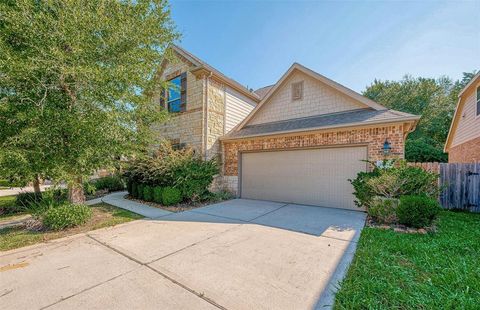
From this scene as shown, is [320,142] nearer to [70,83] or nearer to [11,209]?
[70,83]

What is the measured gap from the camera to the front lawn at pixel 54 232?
178 inches

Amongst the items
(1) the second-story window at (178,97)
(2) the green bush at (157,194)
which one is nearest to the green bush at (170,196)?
(2) the green bush at (157,194)

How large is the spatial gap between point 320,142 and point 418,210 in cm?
360

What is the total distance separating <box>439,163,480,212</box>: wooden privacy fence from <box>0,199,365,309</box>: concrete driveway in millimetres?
4763

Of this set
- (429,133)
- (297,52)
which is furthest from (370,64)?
(429,133)

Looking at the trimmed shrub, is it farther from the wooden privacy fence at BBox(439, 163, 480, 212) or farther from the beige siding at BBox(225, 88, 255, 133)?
the wooden privacy fence at BBox(439, 163, 480, 212)

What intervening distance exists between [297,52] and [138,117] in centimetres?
794

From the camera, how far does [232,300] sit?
252 centimetres

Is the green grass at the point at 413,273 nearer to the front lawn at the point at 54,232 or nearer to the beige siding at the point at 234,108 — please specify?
the front lawn at the point at 54,232

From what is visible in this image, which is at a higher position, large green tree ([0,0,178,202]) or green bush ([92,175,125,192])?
large green tree ([0,0,178,202])

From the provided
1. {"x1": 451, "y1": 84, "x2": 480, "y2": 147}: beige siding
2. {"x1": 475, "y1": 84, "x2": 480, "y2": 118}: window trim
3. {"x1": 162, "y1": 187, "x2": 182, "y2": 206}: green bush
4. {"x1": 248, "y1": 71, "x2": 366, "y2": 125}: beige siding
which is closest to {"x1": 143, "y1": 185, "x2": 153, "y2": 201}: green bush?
{"x1": 162, "y1": 187, "x2": 182, "y2": 206}: green bush

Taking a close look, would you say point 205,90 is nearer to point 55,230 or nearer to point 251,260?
point 55,230

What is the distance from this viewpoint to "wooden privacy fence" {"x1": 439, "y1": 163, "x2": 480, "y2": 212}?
7.18 meters

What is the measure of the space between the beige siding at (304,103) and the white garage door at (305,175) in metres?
1.97
